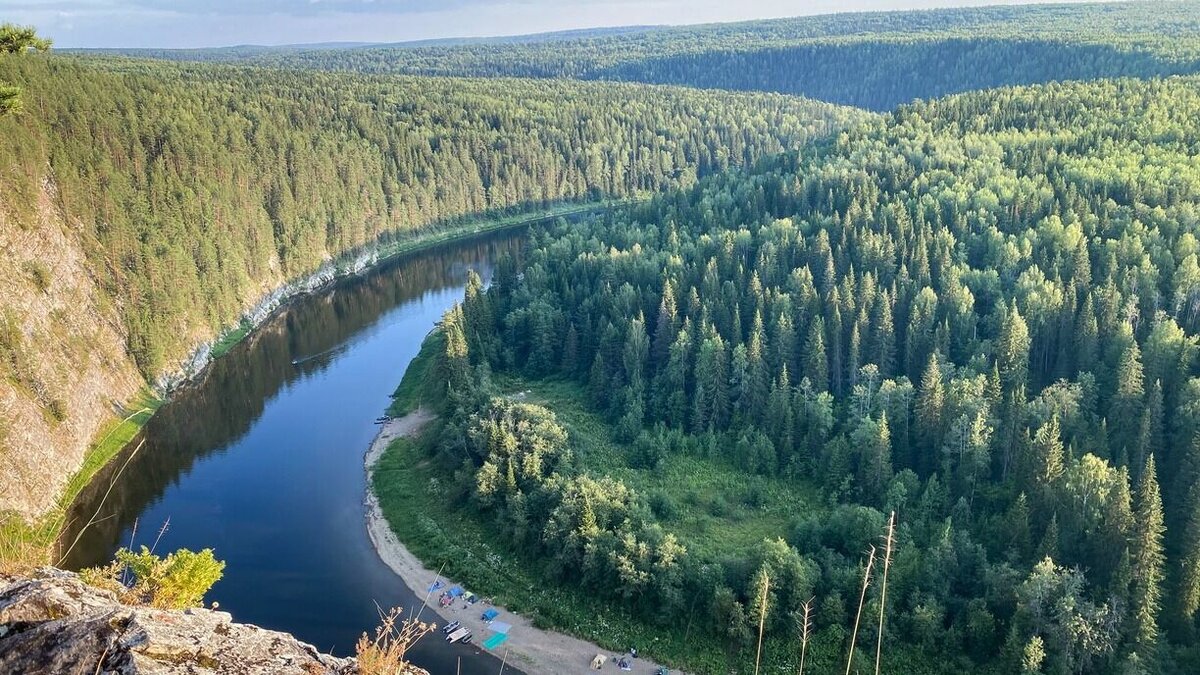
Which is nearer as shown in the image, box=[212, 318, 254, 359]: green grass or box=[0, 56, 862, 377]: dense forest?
box=[0, 56, 862, 377]: dense forest

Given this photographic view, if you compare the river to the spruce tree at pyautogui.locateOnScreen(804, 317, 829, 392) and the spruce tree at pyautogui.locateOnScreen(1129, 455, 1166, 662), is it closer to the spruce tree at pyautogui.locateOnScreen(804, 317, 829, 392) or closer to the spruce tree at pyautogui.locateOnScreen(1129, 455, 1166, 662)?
the spruce tree at pyautogui.locateOnScreen(1129, 455, 1166, 662)

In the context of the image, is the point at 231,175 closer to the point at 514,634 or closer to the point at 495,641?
the point at 514,634

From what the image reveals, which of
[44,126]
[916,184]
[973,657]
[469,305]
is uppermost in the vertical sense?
[44,126]

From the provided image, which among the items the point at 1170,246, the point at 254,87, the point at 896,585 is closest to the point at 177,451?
the point at 896,585

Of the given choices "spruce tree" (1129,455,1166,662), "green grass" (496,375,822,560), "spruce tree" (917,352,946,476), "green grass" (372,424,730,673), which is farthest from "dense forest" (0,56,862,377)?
"spruce tree" (1129,455,1166,662)

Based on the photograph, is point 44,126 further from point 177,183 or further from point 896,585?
point 896,585

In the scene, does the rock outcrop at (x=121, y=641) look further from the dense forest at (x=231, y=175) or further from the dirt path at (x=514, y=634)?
the dense forest at (x=231, y=175)

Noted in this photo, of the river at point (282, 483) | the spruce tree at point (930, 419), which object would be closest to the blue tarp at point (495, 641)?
the river at point (282, 483)
